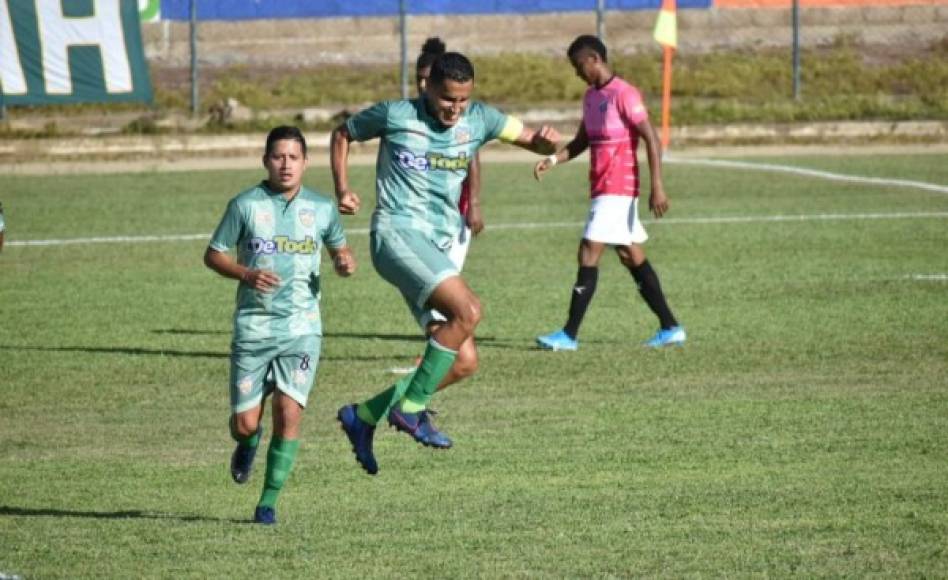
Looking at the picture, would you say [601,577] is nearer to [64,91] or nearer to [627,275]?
[627,275]

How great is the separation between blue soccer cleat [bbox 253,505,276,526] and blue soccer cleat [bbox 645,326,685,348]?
5.99 metres

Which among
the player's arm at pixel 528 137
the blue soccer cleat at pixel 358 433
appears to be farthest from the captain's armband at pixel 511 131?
the blue soccer cleat at pixel 358 433

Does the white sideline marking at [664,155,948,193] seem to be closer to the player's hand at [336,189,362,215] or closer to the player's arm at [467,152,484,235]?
the player's arm at [467,152,484,235]

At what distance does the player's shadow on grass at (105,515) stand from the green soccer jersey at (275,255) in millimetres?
821

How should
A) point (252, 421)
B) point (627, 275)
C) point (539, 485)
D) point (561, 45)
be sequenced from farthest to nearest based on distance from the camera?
1. point (561, 45)
2. point (627, 275)
3. point (539, 485)
4. point (252, 421)

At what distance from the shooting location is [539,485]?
9555 mm

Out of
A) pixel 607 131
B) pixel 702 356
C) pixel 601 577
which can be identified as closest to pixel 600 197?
pixel 607 131

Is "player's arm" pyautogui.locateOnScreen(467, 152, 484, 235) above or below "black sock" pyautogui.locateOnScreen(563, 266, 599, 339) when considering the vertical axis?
above

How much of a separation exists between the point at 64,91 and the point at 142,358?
16288 mm

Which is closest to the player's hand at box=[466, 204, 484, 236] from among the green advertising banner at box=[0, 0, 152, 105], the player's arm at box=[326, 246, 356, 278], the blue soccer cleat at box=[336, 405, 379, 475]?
the blue soccer cleat at box=[336, 405, 379, 475]

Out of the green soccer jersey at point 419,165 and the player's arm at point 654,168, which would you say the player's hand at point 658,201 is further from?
the green soccer jersey at point 419,165

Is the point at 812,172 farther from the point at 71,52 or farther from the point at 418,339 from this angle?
the point at 418,339

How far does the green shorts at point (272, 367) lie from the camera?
28.7ft

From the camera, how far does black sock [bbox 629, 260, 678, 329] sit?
47.1ft
